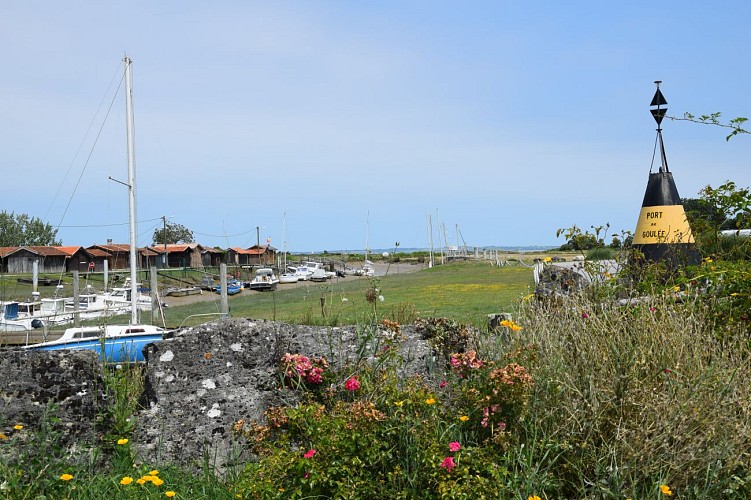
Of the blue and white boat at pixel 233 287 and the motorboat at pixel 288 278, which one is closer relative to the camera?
the blue and white boat at pixel 233 287

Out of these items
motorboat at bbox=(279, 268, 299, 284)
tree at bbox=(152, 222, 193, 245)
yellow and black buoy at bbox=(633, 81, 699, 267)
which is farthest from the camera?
tree at bbox=(152, 222, 193, 245)

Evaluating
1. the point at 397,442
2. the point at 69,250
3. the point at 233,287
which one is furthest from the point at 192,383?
the point at 69,250

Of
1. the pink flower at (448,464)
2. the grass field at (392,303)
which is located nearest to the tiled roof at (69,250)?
the grass field at (392,303)

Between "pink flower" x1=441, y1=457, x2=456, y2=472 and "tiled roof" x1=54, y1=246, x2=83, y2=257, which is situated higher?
"tiled roof" x1=54, y1=246, x2=83, y2=257

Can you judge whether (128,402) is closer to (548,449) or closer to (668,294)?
(548,449)

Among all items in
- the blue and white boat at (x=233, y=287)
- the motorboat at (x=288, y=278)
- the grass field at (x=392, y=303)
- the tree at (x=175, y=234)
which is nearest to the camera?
the grass field at (x=392, y=303)

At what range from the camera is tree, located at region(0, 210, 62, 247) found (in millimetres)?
91062

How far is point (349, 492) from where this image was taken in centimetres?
303

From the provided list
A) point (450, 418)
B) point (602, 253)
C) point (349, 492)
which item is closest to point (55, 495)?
point (349, 492)

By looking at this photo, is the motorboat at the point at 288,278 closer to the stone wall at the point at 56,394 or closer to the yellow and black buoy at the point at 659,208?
the yellow and black buoy at the point at 659,208

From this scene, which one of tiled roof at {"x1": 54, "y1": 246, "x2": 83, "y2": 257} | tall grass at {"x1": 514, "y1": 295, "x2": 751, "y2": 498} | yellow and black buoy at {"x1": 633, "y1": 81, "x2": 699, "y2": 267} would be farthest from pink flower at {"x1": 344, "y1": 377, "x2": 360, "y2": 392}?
tiled roof at {"x1": 54, "y1": 246, "x2": 83, "y2": 257}

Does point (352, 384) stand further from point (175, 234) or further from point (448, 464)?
point (175, 234)

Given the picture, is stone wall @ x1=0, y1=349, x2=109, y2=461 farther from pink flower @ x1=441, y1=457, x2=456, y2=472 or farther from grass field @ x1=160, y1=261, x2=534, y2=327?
pink flower @ x1=441, y1=457, x2=456, y2=472

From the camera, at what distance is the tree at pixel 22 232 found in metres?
91.1
